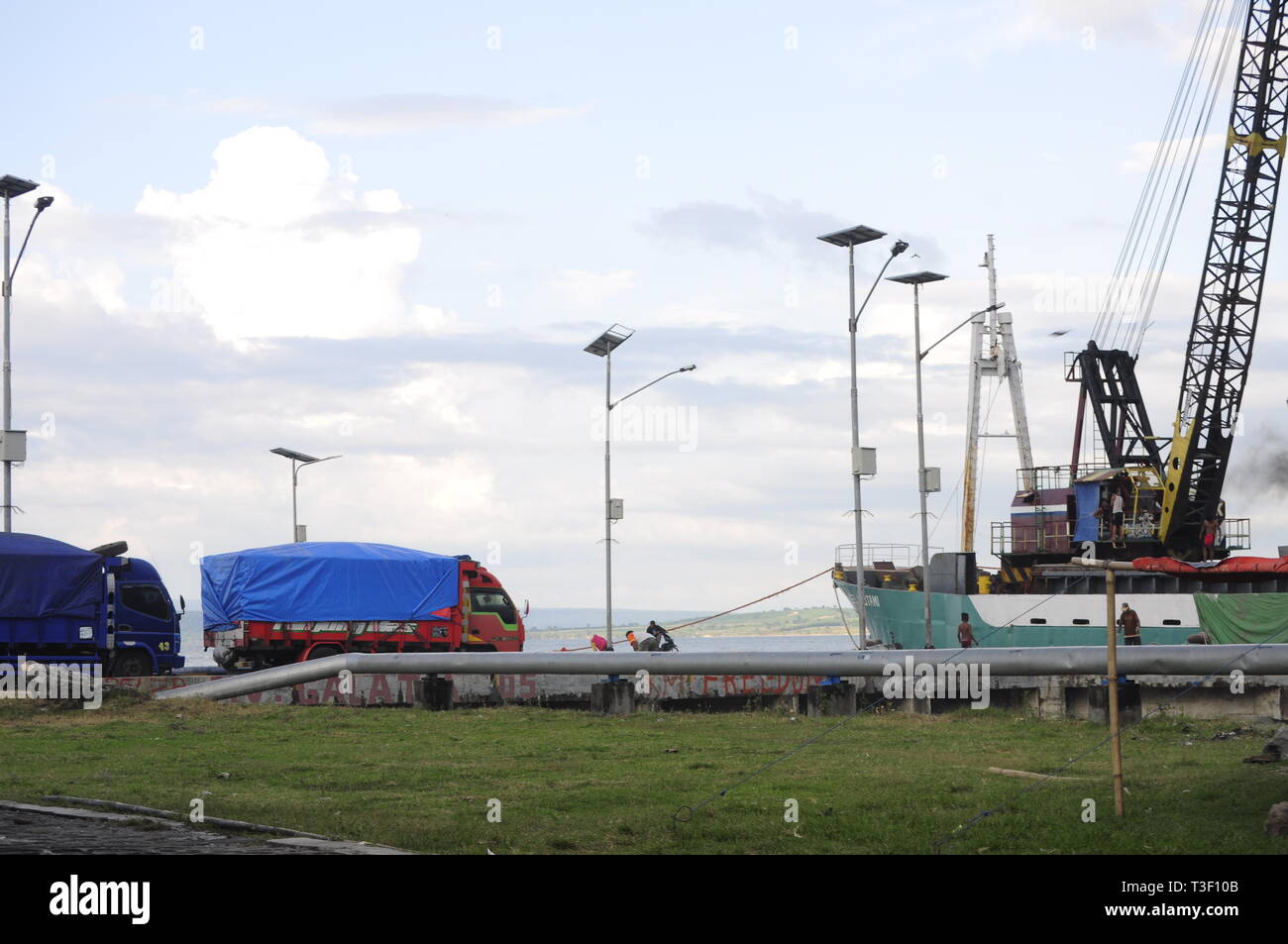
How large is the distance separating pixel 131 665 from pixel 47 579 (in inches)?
161

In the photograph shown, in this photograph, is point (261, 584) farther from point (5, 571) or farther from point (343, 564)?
point (5, 571)

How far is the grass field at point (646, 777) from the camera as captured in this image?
12891 mm

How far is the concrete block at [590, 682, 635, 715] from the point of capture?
1019 inches

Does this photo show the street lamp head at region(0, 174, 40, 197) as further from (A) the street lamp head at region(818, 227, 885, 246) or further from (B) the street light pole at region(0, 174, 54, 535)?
(A) the street lamp head at region(818, 227, 885, 246)

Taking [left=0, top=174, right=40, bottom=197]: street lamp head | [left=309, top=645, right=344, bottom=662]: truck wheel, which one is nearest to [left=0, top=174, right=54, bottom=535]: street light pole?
[left=0, top=174, right=40, bottom=197]: street lamp head

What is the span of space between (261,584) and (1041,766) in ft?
84.8

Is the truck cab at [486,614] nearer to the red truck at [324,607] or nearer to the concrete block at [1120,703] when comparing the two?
the red truck at [324,607]

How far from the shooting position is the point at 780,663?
81.6 ft

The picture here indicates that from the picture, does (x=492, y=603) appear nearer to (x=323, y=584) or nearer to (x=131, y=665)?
(x=323, y=584)

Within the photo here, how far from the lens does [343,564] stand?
40062mm

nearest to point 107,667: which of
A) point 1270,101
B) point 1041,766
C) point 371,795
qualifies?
point 371,795

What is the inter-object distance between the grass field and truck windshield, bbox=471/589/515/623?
1522 centimetres

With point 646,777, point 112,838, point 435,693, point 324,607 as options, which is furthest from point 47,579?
point 112,838
